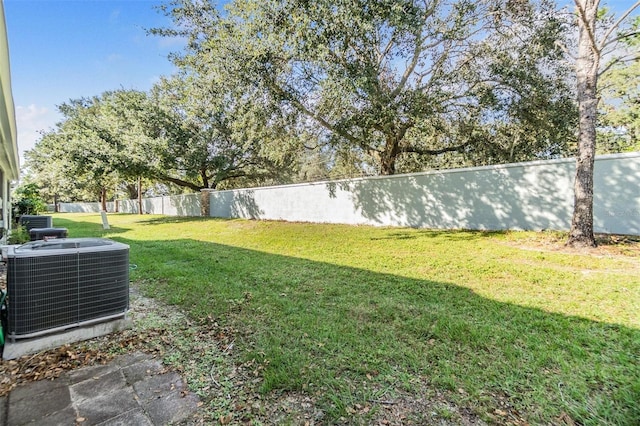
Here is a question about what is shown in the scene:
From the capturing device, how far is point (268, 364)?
6.88ft

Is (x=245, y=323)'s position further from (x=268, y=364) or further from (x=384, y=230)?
(x=384, y=230)

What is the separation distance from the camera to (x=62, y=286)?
2.30 m

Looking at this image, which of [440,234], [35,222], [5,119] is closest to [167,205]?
[35,222]

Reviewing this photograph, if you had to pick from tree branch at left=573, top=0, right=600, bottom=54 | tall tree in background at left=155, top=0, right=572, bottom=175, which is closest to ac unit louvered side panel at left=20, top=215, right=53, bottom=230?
tall tree in background at left=155, top=0, right=572, bottom=175

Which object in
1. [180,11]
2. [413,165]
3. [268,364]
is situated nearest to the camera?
[268,364]

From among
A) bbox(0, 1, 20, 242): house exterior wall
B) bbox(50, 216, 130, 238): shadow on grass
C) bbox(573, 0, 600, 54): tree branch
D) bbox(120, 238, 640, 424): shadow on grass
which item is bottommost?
bbox(120, 238, 640, 424): shadow on grass

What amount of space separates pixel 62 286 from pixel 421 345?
9.64 ft

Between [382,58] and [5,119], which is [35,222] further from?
[382,58]

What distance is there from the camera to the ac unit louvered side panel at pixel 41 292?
2.14m

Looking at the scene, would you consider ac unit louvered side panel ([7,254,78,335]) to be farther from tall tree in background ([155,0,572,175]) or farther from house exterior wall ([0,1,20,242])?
tall tree in background ([155,0,572,175])

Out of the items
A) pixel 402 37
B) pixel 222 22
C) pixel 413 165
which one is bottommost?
pixel 413 165

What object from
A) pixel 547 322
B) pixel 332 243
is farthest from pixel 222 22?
pixel 547 322

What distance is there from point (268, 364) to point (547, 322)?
2.52 m

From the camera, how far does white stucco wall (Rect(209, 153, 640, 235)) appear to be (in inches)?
225
